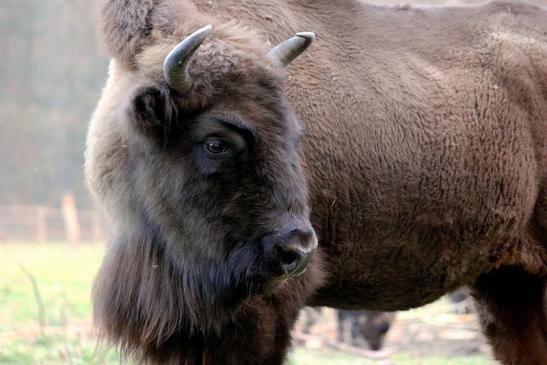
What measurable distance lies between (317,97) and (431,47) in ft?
3.46

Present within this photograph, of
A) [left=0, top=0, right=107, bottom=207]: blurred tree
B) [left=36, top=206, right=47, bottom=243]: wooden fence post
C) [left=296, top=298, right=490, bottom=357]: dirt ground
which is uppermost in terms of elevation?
[left=296, top=298, right=490, bottom=357]: dirt ground

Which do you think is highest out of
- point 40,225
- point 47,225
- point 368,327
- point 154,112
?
point 154,112

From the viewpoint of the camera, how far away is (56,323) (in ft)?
33.2

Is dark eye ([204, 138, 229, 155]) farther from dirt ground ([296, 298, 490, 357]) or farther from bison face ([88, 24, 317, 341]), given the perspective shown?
dirt ground ([296, 298, 490, 357])

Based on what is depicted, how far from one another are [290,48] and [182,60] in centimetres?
68

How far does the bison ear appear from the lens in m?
4.19

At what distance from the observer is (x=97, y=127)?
4754 millimetres

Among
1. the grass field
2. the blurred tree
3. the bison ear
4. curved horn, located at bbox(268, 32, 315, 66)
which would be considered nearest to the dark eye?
the bison ear

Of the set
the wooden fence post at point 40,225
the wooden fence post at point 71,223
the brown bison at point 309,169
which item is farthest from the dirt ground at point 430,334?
the wooden fence post at point 40,225

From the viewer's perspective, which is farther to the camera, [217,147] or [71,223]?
[71,223]

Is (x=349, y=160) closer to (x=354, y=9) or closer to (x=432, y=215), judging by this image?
(x=432, y=215)

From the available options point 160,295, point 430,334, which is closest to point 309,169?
point 160,295

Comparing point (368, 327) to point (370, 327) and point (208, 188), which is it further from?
point (208, 188)

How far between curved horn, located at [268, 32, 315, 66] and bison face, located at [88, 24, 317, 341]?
0.26 ft
